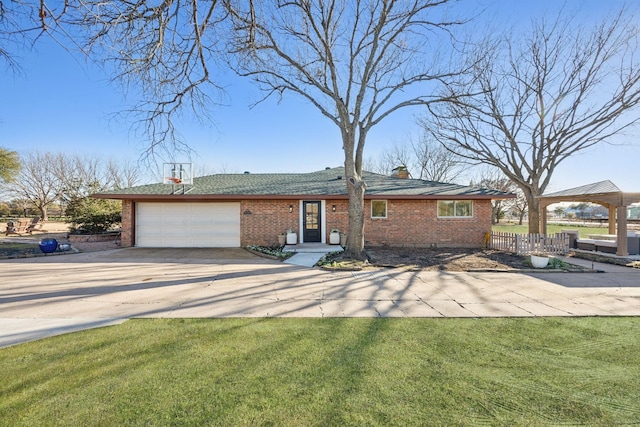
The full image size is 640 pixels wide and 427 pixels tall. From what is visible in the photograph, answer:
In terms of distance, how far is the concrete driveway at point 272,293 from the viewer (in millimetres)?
4473

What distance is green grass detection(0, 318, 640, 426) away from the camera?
220 cm

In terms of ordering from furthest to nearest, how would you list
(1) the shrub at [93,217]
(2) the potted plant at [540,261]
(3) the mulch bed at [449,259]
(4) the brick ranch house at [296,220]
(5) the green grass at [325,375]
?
(1) the shrub at [93,217]
(4) the brick ranch house at [296,220]
(3) the mulch bed at [449,259]
(2) the potted plant at [540,261]
(5) the green grass at [325,375]

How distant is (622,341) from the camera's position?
11.6 ft

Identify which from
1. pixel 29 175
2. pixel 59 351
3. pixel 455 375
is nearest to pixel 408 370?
pixel 455 375

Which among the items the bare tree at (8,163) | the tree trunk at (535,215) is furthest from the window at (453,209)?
the bare tree at (8,163)

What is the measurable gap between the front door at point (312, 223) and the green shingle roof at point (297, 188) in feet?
2.48

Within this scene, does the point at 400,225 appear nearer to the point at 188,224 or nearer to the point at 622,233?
the point at 622,233

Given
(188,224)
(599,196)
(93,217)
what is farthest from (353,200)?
(93,217)

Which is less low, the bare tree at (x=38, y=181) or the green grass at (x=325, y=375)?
the bare tree at (x=38, y=181)

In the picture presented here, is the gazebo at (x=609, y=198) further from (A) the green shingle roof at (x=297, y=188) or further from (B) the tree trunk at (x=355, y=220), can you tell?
(B) the tree trunk at (x=355, y=220)

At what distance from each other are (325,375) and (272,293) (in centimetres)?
309

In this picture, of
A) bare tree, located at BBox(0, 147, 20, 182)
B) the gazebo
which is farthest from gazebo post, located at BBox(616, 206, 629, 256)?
bare tree, located at BBox(0, 147, 20, 182)

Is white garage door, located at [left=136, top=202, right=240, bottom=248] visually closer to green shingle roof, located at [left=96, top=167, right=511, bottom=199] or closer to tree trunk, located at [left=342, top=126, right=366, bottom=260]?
green shingle roof, located at [left=96, top=167, right=511, bottom=199]

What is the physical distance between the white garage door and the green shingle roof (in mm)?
844
